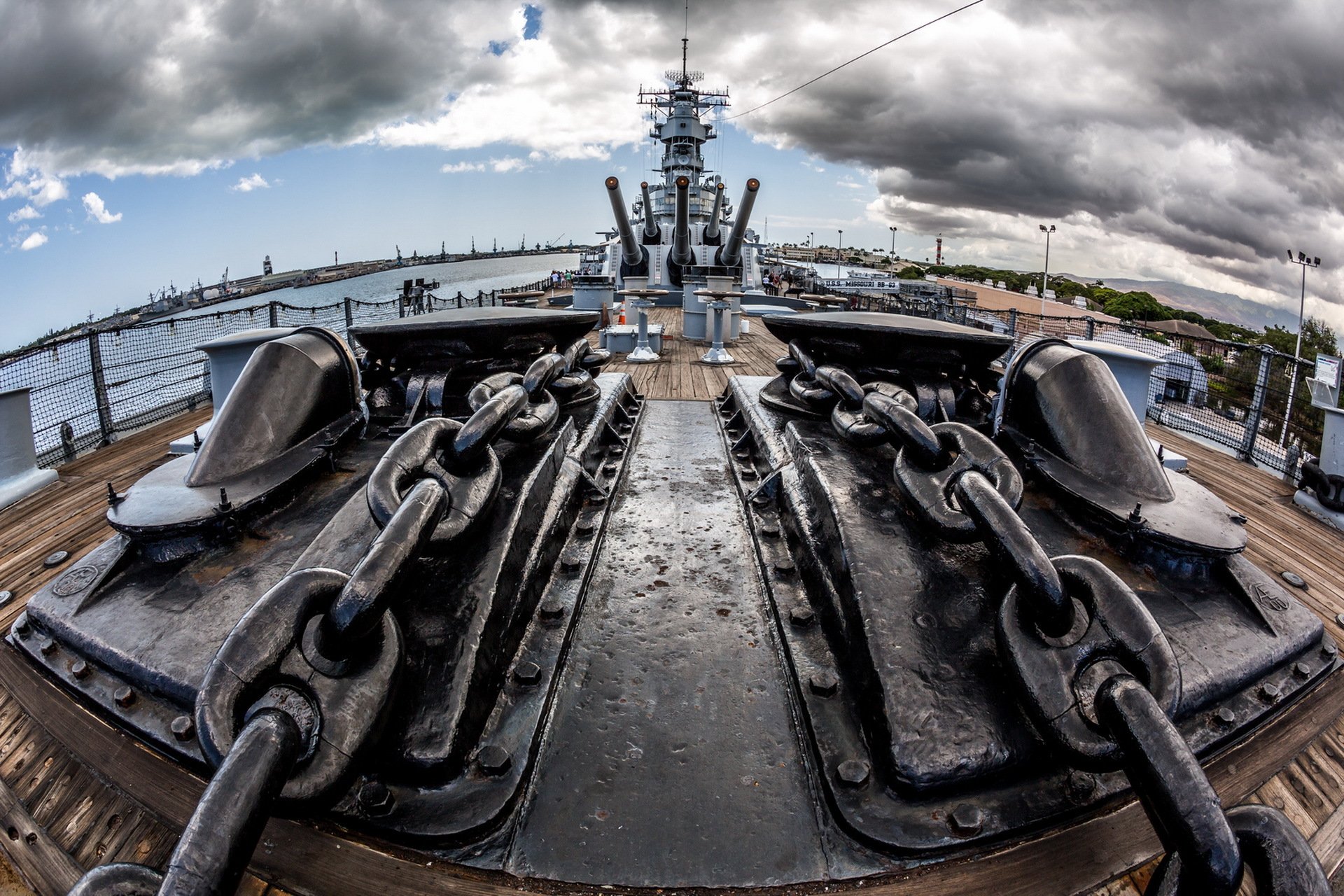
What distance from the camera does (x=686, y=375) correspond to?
27.7 ft

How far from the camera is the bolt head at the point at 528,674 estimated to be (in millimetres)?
2006

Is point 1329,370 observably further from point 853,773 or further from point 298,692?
point 298,692

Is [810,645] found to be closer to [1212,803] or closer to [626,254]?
[1212,803]

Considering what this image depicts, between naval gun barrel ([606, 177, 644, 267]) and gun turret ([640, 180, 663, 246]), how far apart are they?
76 cm

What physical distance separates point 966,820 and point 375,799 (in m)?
1.31

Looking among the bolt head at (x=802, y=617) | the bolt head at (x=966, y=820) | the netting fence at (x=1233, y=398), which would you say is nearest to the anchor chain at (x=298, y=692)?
the bolt head at (x=802, y=617)

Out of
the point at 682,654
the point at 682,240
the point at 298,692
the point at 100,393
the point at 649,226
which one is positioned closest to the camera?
the point at 298,692

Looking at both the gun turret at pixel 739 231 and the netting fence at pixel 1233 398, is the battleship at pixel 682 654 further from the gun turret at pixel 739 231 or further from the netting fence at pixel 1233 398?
the gun turret at pixel 739 231

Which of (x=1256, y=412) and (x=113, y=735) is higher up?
(x=1256, y=412)

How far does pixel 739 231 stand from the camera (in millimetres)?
18156

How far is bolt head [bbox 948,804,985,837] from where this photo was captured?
156 cm

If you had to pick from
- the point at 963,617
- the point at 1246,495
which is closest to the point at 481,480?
the point at 963,617

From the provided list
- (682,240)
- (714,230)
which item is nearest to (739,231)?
(682,240)

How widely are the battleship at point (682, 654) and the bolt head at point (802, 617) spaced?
0.08ft
